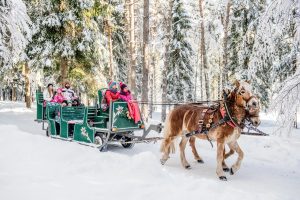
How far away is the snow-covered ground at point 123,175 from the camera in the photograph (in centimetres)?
534

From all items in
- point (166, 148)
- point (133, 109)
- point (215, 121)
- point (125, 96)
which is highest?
point (125, 96)

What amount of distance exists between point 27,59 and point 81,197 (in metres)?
17.2

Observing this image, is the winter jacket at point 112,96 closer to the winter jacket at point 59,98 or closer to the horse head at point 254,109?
the winter jacket at point 59,98

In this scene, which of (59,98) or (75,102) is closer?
(59,98)

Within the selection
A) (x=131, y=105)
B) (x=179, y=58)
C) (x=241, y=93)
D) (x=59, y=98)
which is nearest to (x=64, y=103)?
(x=59, y=98)

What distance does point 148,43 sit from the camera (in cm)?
1532

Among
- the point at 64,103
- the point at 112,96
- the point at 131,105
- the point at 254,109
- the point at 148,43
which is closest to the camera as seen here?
the point at 254,109

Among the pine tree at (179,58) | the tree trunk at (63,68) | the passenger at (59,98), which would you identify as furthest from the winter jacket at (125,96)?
the pine tree at (179,58)

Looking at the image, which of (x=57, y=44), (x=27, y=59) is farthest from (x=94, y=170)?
(x=27, y=59)

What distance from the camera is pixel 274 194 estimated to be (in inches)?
234

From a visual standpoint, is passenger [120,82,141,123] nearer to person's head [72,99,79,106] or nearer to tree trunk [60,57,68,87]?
person's head [72,99,79,106]

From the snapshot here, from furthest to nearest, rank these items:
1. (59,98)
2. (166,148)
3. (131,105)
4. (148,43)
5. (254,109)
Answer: (148,43), (59,98), (131,105), (166,148), (254,109)

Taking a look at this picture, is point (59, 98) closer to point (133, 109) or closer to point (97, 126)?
point (97, 126)

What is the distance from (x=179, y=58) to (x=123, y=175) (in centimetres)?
2352
